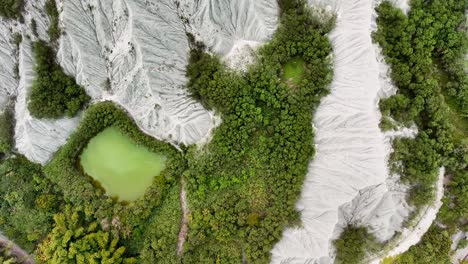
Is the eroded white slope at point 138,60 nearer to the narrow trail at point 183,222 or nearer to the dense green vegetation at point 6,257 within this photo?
the narrow trail at point 183,222

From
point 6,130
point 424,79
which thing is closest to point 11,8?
point 6,130

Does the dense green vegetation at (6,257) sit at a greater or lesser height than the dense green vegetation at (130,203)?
lesser

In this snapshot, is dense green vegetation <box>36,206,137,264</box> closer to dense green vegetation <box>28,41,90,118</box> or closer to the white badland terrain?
the white badland terrain

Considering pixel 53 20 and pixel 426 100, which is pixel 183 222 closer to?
pixel 53 20

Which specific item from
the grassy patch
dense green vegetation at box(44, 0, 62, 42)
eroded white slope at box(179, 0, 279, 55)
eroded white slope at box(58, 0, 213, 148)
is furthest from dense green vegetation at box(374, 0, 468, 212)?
dense green vegetation at box(44, 0, 62, 42)

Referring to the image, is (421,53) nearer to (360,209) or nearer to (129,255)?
(360,209)

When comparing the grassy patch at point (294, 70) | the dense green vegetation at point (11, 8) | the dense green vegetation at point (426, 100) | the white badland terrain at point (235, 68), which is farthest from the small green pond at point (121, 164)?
the dense green vegetation at point (426, 100)
